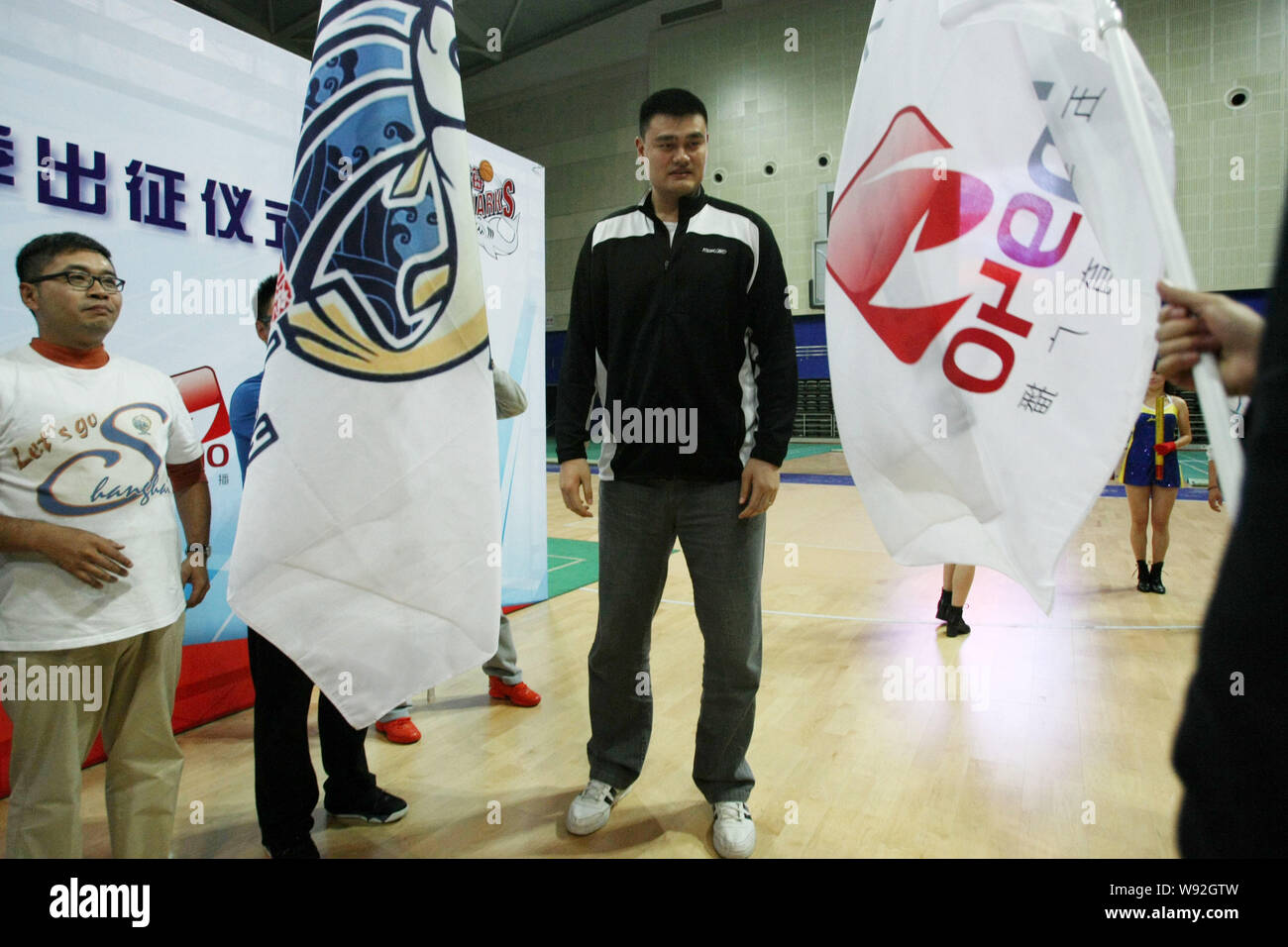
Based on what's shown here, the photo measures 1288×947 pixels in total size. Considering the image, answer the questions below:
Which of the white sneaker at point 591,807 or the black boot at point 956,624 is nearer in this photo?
the white sneaker at point 591,807

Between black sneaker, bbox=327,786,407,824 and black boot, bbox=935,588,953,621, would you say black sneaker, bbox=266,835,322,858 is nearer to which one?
black sneaker, bbox=327,786,407,824

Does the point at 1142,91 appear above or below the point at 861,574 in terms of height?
above

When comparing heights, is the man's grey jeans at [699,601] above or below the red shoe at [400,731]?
above

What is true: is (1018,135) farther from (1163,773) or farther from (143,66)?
(143,66)

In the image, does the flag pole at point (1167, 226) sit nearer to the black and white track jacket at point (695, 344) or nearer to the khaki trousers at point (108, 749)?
the black and white track jacket at point (695, 344)

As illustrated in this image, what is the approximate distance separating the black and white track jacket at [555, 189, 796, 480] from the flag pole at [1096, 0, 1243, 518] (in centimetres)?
99

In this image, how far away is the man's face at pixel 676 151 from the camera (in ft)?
6.81

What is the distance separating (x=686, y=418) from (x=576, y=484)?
38cm

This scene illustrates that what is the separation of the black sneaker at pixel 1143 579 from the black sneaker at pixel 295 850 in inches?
206

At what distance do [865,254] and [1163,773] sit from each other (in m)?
2.15

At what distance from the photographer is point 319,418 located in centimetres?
171

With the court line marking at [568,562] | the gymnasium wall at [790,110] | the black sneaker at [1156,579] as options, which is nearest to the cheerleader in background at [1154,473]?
the black sneaker at [1156,579]

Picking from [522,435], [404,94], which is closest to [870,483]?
[404,94]

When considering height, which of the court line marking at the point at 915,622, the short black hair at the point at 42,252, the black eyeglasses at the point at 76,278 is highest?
the short black hair at the point at 42,252
